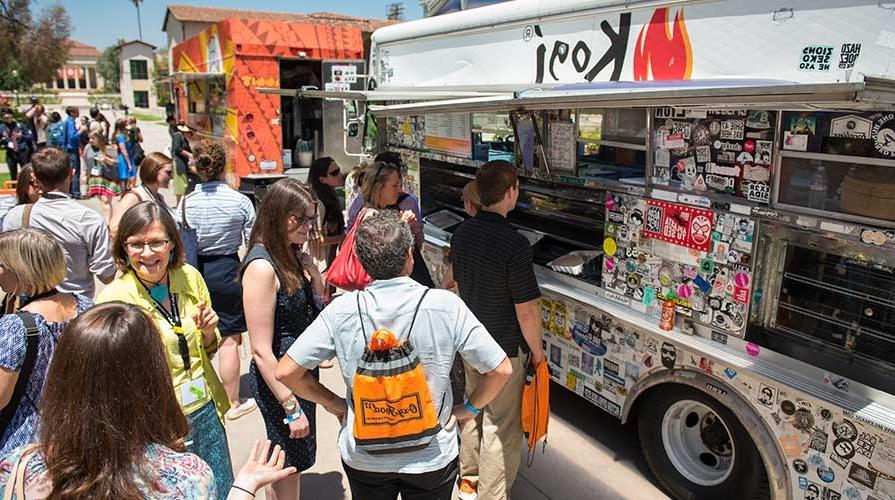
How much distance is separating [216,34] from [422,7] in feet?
26.9

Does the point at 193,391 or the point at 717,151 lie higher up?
the point at 717,151

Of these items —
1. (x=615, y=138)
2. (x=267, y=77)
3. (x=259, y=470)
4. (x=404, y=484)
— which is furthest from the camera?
(x=267, y=77)

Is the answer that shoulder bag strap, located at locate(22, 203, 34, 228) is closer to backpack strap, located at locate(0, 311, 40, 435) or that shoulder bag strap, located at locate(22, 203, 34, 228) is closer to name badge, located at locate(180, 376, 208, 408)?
backpack strap, located at locate(0, 311, 40, 435)

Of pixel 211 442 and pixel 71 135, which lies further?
pixel 71 135

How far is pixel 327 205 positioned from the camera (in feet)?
17.1

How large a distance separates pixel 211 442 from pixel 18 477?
110 centimetres

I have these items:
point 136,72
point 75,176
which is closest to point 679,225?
point 75,176

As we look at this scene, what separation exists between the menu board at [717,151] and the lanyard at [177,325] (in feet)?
8.03

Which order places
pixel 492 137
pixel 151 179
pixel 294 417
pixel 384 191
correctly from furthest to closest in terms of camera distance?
pixel 492 137
pixel 151 179
pixel 384 191
pixel 294 417

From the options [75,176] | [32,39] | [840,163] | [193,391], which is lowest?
[75,176]

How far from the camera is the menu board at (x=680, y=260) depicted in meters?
3.03

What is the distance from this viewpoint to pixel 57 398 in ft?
5.08

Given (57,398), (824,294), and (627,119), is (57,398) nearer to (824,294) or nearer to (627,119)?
(824,294)

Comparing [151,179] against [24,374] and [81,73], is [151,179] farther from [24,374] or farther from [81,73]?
[81,73]
